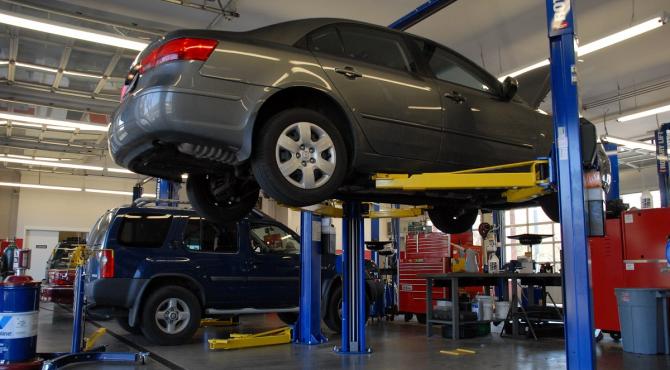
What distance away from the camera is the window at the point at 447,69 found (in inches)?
162

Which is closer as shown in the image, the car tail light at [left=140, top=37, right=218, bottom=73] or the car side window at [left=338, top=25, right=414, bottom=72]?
the car tail light at [left=140, top=37, right=218, bottom=73]

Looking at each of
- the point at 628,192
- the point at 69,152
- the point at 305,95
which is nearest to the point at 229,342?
the point at 305,95

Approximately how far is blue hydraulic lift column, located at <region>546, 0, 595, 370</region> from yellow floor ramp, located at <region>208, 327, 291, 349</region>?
4047 mm

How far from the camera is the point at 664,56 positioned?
10195 mm

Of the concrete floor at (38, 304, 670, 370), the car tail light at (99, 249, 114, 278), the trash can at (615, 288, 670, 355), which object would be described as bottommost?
the concrete floor at (38, 304, 670, 370)

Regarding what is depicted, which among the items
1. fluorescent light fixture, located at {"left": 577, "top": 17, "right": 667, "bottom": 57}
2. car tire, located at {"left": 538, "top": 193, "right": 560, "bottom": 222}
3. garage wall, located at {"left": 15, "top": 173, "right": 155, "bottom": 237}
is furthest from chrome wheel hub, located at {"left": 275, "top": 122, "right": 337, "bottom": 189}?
garage wall, located at {"left": 15, "top": 173, "right": 155, "bottom": 237}

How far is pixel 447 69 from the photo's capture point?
4.19m

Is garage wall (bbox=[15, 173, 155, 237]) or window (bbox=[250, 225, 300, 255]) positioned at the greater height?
garage wall (bbox=[15, 173, 155, 237])

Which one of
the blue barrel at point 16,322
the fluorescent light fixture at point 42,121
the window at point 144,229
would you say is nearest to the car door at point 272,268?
the window at point 144,229

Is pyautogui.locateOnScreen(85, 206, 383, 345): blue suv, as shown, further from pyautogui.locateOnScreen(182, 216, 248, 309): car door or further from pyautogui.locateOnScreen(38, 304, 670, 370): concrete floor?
pyautogui.locateOnScreen(38, 304, 670, 370): concrete floor

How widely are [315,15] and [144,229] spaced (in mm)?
4160

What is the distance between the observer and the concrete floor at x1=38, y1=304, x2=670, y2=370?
5254 millimetres

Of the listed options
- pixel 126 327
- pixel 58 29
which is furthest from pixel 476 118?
pixel 126 327

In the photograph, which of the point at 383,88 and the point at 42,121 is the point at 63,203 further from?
the point at 383,88
